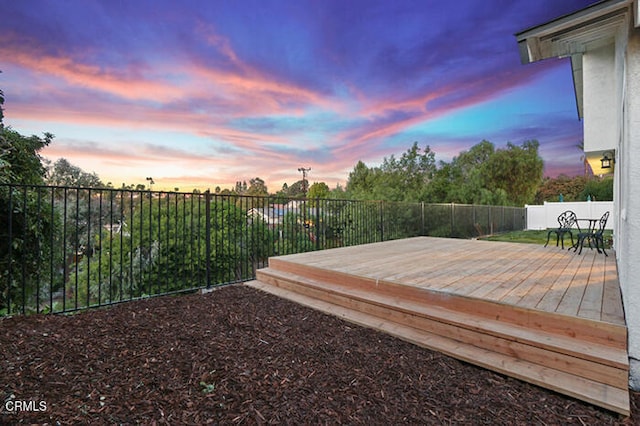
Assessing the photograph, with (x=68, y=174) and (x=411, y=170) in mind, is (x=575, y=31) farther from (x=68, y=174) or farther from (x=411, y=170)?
(x=68, y=174)

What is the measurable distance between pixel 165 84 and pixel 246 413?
680cm

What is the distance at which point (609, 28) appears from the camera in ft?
7.18

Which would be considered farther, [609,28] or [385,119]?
[385,119]

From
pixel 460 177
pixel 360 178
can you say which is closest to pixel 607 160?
pixel 460 177

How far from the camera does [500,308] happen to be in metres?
2.20

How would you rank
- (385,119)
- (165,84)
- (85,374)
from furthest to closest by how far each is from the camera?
(385,119) → (165,84) → (85,374)

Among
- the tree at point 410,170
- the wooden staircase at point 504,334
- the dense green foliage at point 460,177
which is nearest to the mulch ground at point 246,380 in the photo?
the wooden staircase at point 504,334

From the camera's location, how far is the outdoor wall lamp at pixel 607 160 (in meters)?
4.79

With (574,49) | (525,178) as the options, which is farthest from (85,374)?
Answer: (525,178)

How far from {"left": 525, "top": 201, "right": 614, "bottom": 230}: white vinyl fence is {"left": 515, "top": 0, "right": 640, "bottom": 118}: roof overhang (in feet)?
52.3

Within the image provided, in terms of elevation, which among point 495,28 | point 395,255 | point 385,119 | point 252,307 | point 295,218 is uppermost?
point 495,28

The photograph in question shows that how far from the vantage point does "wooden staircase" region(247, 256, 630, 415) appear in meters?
1.64

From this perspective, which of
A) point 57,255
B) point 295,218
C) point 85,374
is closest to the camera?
point 85,374

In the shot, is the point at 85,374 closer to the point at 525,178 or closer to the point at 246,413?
the point at 246,413
